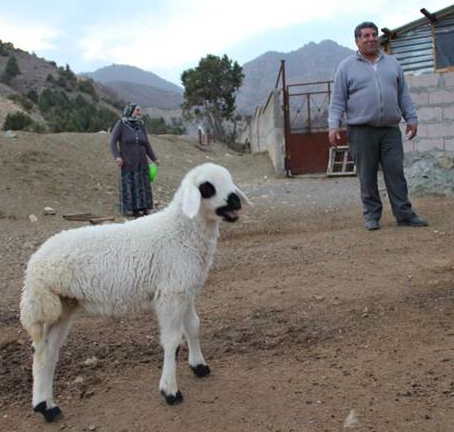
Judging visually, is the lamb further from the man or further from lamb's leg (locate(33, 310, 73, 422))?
the man

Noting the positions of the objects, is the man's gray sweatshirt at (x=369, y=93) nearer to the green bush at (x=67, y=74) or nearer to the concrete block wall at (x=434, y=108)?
the concrete block wall at (x=434, y=108)

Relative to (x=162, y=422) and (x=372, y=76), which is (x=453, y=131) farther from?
(x=162, y=422)

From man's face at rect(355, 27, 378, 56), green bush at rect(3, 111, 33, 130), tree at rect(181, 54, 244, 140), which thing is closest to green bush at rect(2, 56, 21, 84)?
tree at rect(181, 54, 244, 140)

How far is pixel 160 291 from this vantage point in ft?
10.5

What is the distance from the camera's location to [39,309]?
304 cm

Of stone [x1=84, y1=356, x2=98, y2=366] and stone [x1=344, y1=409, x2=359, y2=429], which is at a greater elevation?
stone [x1=344, y1=409, x2=359, y2=429]

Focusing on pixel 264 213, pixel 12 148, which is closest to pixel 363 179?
pixel 264 213

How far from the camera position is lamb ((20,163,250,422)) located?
3.09 meters

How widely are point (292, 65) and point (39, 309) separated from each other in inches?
5731

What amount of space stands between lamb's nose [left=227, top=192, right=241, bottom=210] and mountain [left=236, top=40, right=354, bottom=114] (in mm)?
97500

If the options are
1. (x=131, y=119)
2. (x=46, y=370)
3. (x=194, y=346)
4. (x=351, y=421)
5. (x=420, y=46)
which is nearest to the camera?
(x=351, y=421)

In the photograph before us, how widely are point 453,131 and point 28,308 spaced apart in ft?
26.8

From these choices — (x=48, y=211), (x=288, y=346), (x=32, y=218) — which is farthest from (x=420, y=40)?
(x=288, y=346)

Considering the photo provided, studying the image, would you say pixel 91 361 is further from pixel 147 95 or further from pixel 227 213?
pixel 147 95
